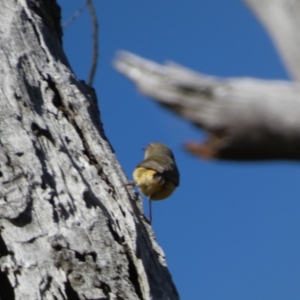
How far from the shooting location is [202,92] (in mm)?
1356

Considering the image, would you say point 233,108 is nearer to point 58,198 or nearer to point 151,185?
point 58,198

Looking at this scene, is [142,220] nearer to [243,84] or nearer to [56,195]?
[56,195]

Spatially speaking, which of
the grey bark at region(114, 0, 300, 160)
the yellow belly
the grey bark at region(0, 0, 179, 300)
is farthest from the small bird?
the grey bark at region(114, 0, 300, 160)

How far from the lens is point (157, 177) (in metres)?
4.92

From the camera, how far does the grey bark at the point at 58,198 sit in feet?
10.2

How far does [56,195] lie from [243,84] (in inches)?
78.4

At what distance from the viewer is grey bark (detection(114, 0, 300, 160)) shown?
1273mm

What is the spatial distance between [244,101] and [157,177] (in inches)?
142

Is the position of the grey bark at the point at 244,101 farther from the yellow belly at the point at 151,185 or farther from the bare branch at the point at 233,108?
the yellow belly at the point at 151,185

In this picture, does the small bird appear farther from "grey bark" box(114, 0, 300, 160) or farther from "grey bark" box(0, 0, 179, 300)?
"grey bark" box(114, 0, 300, 160)

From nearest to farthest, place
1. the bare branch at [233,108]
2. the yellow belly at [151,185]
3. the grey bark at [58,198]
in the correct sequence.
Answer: the bare branch at [233,108] → the grey bark at [58,198] → the yellow belly at [151,185]

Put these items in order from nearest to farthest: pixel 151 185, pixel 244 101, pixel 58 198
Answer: pixel 244 101, pixel 58 198, pixel 151 185

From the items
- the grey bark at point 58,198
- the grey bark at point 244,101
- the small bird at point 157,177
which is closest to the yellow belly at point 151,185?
the small bird at point 157,177

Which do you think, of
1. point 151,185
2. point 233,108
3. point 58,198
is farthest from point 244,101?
point 151,185
